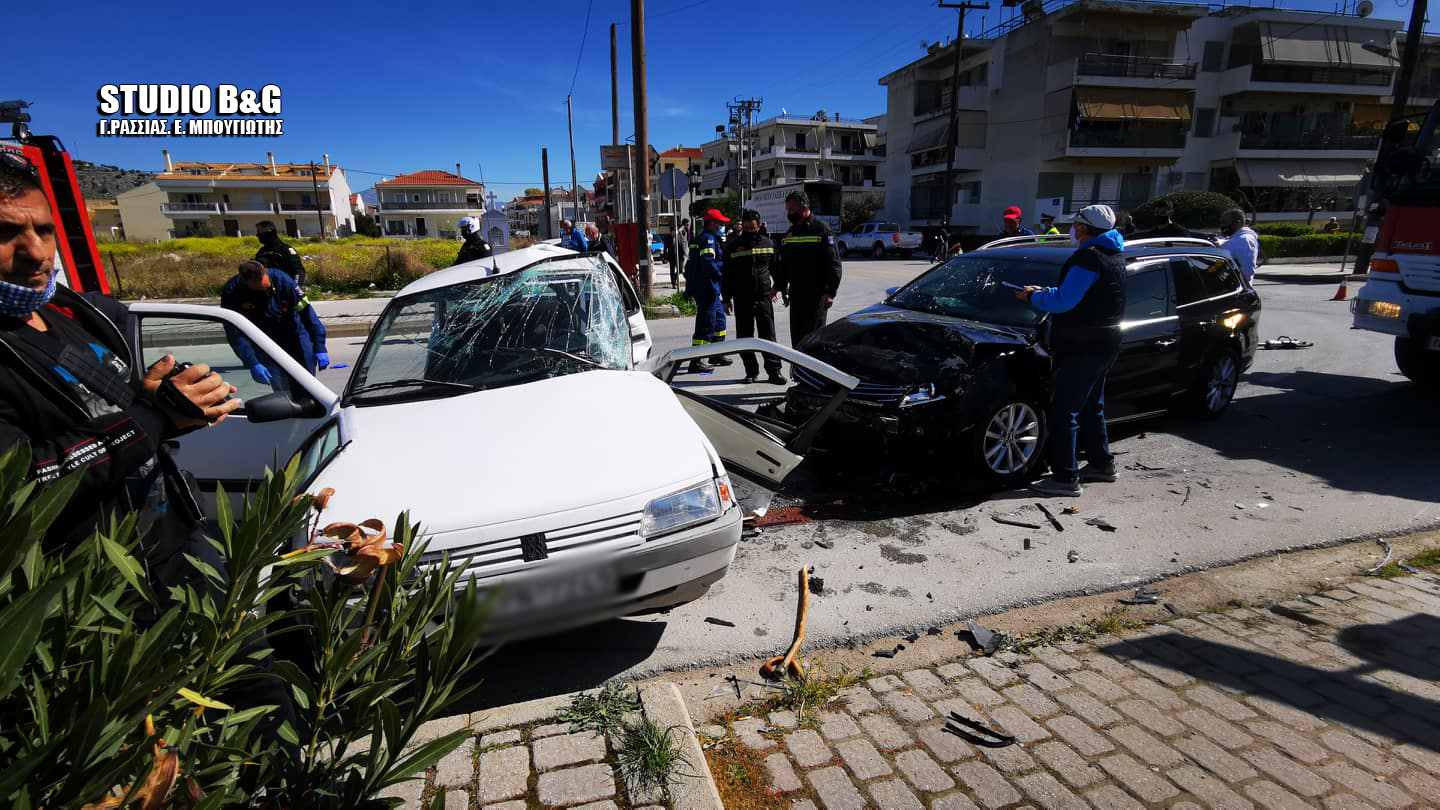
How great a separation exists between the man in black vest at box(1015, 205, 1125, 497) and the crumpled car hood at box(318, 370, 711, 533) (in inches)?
110

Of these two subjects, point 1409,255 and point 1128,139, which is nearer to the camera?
point 1409,255

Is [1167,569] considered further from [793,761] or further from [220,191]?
[220,191]

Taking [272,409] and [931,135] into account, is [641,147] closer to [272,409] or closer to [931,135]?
[272,409]

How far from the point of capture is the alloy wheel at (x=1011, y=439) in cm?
476

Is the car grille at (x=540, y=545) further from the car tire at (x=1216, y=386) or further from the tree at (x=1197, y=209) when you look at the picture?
the tree at (x=1197, y=209)

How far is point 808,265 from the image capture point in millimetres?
7359

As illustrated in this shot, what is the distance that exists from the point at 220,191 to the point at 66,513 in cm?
8149

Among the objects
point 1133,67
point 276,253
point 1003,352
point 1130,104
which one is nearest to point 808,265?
point 1003,352

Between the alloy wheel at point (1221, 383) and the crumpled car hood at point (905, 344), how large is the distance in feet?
8.19

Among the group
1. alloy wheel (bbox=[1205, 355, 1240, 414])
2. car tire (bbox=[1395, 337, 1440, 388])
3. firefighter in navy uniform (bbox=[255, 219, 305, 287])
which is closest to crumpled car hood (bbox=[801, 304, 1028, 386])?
alloy wheel (bbox=[1205, 355, 1240, 414])

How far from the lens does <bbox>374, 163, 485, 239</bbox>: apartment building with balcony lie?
80.2 metres

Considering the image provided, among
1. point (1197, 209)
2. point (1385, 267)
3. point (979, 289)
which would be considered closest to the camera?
point (979, 289)

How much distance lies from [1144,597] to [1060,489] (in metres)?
1.35

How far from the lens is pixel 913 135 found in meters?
43.8
